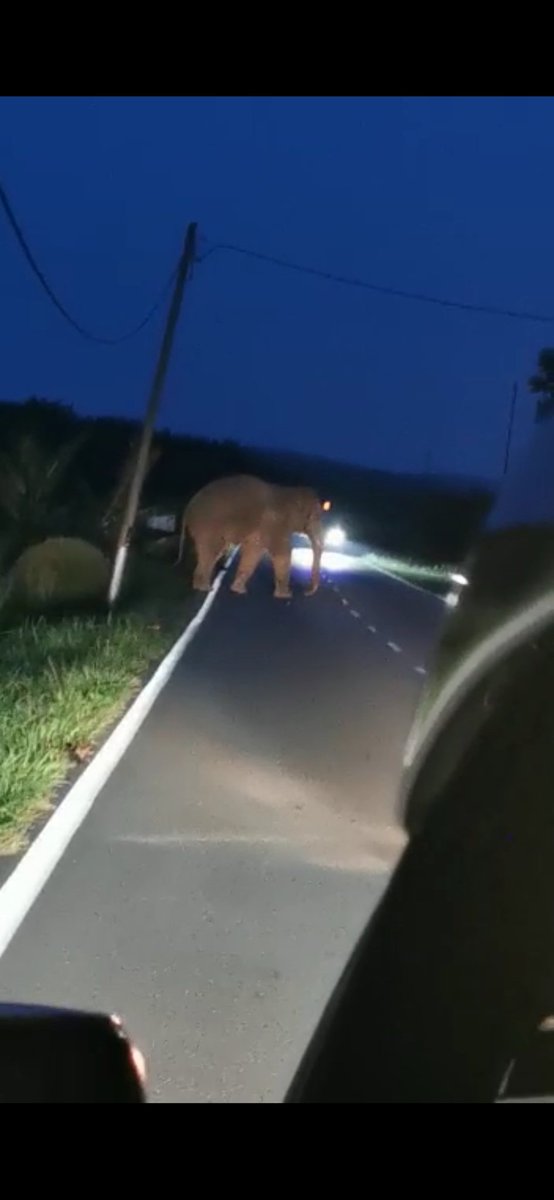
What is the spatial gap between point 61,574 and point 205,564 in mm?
5669

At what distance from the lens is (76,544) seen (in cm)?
3219

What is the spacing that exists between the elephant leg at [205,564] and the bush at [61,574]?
354 cm

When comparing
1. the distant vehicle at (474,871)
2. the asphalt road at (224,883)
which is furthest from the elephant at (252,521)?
the distant vehicle at (474,871)

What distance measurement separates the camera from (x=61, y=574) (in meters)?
31.4

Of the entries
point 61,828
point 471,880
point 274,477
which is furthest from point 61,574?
point 471,880

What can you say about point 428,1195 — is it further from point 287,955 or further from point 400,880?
point 287,955

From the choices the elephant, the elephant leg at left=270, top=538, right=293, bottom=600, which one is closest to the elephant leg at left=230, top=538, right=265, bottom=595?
the elephant

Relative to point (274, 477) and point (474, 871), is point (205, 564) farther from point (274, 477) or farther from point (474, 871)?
point (474, 871)

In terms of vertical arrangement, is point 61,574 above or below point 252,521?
below

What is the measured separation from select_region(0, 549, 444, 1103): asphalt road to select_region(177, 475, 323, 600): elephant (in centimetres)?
1614

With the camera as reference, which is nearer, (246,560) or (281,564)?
(281,564)

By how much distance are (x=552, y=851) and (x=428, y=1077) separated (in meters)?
0.32

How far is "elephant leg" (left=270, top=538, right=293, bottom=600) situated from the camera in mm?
33969

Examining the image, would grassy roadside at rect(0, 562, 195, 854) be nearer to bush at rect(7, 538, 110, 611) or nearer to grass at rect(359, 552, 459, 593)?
bush at rect(7, 538, 110, 611)
